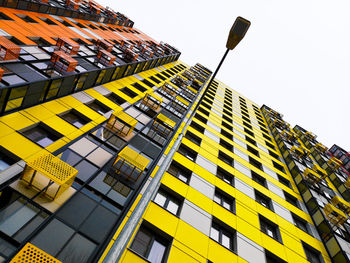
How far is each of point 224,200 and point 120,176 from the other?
393 inches

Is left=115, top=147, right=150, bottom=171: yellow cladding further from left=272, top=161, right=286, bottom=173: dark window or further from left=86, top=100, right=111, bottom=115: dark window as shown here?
left=272, top=161, right=286, bottom=173: dark window

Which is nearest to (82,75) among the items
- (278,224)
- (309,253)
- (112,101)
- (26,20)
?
(112,101)

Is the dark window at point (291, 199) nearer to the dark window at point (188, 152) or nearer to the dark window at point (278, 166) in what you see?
the dark window at point (278, 166)

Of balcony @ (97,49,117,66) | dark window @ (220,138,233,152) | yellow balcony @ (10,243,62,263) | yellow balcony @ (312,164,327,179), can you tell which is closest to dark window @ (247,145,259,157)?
dark window @ (220,138,233,152)

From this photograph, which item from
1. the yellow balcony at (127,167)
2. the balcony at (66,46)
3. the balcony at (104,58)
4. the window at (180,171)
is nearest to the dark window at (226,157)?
the window at (180,171)

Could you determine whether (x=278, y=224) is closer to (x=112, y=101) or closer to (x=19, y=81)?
(x=112, y=101)

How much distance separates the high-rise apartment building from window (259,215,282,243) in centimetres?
10

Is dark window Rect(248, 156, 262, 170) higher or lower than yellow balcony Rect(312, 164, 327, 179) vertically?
lower

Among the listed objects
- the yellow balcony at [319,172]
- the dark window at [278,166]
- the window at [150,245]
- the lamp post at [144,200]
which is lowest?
the window at [150,245]

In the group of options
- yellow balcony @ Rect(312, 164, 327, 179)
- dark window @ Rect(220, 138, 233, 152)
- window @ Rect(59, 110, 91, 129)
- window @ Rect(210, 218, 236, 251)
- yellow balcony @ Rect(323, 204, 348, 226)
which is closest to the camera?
window @ Rect(210, 218, 236, 251)

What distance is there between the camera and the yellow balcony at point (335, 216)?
21438 millimetres

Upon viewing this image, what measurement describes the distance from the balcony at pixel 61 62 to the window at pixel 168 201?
12.7 metres

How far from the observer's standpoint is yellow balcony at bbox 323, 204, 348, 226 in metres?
21.4

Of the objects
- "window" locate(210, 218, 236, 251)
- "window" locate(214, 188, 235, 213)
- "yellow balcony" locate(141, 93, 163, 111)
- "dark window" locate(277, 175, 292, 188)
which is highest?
"yellow balcony" locate(141, 93, 163, 111)
